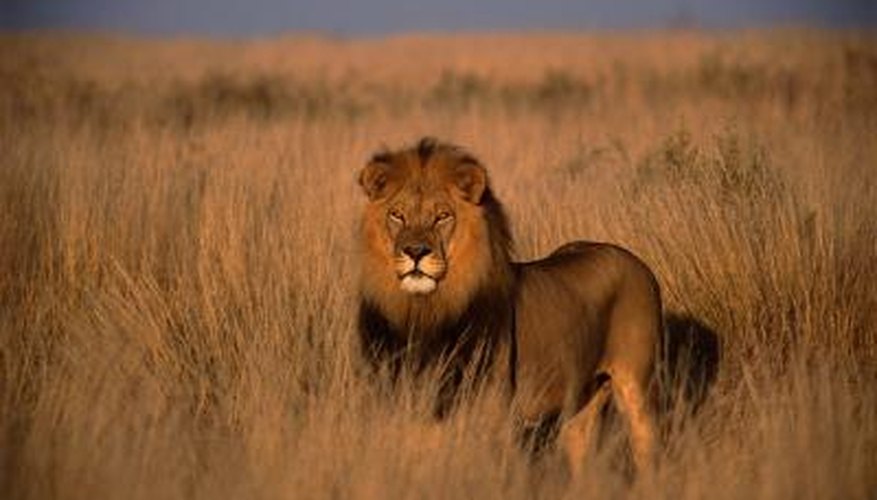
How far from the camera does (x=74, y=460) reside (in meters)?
4.07

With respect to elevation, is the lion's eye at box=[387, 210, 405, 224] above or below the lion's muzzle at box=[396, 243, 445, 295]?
above

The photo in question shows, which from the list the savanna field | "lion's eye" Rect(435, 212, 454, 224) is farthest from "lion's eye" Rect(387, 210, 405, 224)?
the savanna field

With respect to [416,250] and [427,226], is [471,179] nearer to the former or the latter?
[427,226]

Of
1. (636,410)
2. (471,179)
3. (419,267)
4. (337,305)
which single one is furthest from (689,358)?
(419,267)

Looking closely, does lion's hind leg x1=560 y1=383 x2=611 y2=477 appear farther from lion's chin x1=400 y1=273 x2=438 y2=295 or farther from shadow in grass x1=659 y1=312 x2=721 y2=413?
lion's chin x1=400 y1=273 x2=438 y2=295

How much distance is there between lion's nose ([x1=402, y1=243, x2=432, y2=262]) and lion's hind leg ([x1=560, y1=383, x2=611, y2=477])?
0.95 m

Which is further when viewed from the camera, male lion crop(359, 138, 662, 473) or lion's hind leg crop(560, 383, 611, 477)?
lion's hind leg crop(560, 383, 611, 477)

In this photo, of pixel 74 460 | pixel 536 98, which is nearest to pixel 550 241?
pixel 74 460

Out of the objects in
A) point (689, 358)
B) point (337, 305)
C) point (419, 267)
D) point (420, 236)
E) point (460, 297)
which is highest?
point (420, 236)

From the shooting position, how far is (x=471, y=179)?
4.85 meters

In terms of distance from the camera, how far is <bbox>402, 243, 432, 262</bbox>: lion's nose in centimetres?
468

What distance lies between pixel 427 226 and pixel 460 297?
27 cm

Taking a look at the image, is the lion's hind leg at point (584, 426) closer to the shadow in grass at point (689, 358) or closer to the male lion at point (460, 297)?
the male lion at point (460, 297)

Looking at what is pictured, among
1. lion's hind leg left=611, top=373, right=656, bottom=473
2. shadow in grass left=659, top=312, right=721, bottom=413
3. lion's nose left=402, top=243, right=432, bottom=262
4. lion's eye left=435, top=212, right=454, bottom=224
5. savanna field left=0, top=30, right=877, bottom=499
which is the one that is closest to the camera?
savanna field left=0, top=30, right=877, bottom=499
